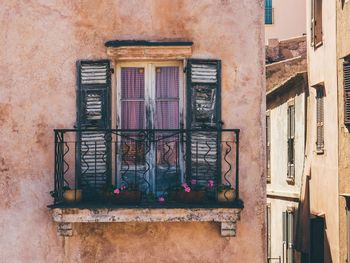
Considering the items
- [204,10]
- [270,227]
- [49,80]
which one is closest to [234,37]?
[204,10]

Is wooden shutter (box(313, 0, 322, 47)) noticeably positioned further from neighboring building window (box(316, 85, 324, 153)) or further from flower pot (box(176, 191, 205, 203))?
flower pot (box(176, 191, 205, 203))

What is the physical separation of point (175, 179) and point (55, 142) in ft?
Answer: 6.35

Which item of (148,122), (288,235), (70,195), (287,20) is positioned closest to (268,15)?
(287,20)

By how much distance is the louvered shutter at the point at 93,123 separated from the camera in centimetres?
1426

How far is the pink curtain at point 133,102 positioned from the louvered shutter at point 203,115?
30.4 inches

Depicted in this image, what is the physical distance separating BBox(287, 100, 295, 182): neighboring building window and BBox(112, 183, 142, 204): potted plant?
10328mm

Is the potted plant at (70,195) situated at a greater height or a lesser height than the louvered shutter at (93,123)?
lesser

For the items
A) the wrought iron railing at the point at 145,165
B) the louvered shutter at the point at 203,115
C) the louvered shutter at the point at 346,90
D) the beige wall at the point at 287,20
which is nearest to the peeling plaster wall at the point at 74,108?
the louvered shutter at the point at 203,115

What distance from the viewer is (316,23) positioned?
71.6ft

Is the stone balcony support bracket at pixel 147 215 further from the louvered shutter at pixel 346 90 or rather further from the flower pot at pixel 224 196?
the louvered shutter at pixel 346 90

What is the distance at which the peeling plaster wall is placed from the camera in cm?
1416

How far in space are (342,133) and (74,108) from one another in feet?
23.0

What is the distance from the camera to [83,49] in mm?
14438

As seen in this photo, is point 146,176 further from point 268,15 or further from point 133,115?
point 268,15
